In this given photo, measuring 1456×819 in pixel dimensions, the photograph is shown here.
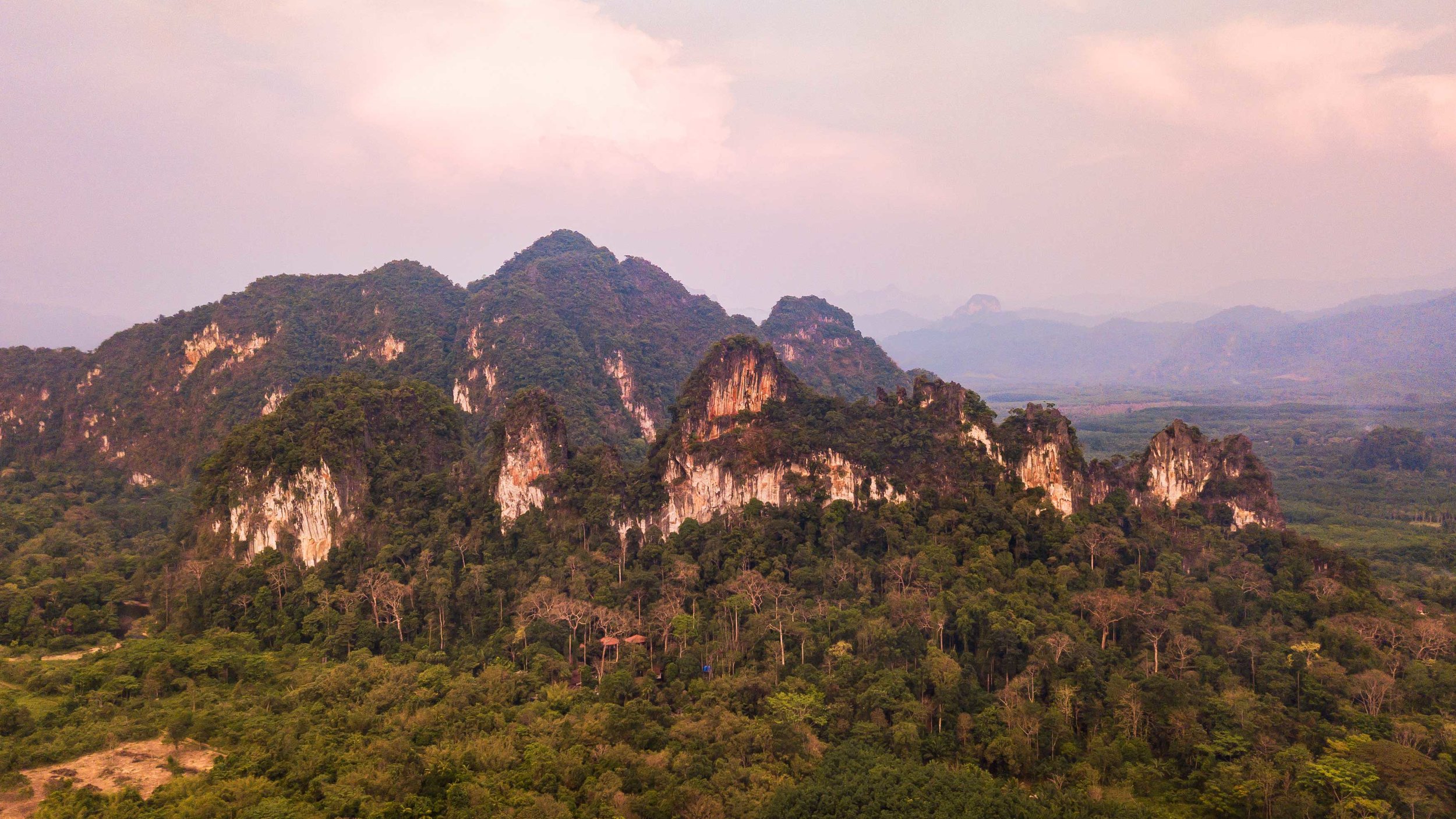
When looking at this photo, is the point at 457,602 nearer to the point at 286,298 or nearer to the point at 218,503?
the point at 218,503

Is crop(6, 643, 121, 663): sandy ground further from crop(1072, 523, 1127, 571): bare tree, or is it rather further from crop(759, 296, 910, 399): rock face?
crop(759, 296, 910, 399): rock face

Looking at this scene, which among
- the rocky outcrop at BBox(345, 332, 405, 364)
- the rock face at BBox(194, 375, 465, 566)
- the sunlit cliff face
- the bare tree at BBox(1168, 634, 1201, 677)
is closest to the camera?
the bare tree at BBox(1168, 634, 1201, 677)

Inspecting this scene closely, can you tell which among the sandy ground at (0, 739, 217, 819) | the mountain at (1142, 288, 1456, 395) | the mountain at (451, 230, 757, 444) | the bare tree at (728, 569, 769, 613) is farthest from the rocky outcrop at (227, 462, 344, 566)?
the mountain at (1142, 288, 1456, 395)

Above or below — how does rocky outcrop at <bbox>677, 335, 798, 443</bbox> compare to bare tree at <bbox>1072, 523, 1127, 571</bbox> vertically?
above

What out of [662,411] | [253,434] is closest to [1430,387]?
[662,411]

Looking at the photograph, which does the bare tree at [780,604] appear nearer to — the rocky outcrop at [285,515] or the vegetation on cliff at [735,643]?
the vegetation on cliff at [735,643]

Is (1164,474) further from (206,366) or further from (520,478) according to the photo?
(206,366)
